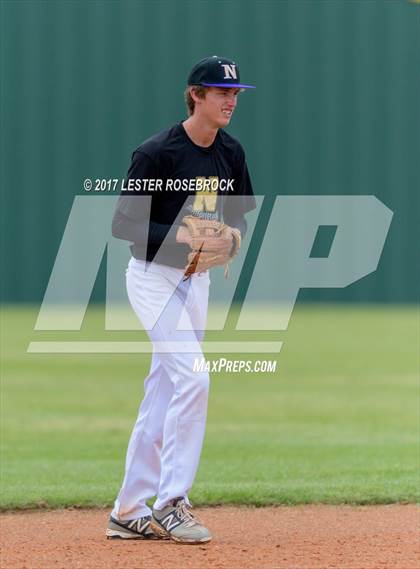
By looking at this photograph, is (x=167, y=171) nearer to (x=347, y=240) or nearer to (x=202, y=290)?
(x=202, y=290)

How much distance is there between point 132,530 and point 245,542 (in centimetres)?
52

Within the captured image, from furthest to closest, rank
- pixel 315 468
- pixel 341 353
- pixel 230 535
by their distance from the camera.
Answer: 1. pixel 341 353
2. pixel 315 468
3. pixel 230 535

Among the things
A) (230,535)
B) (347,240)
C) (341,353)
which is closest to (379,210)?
(347,240)

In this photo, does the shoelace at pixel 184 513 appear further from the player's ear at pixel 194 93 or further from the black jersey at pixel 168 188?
the player's ear at pixel 194 93

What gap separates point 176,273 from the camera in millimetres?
4668

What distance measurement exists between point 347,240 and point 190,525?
467 inches

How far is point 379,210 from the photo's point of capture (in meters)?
16.5

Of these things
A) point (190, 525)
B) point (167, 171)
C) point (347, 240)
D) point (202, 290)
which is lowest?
point (347, 240)

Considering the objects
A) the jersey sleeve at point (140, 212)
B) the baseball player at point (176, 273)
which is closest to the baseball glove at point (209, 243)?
the baseball player at point (176, 273)

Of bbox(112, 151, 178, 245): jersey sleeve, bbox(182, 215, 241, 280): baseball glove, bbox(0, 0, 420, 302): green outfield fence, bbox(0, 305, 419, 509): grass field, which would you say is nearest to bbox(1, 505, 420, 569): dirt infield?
bbox(0, 305, 419, 509): grass field

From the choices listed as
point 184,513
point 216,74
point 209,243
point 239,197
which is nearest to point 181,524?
point 184,513

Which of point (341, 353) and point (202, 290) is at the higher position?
point (202, 290)

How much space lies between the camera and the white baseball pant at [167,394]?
4551 mm

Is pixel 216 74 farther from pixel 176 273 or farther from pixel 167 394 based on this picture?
pixel 167 394
